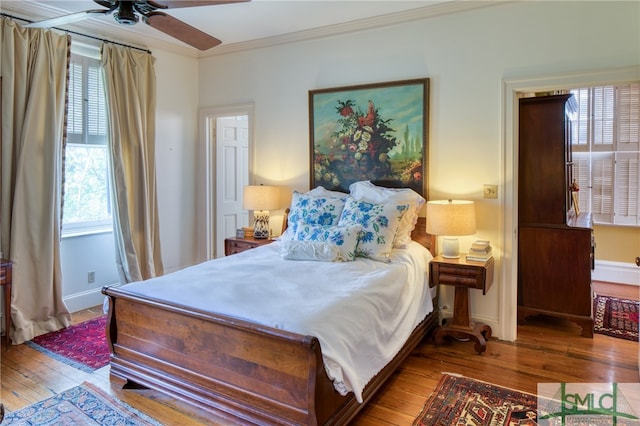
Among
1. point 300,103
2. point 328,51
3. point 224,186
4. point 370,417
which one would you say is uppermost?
point 328,51

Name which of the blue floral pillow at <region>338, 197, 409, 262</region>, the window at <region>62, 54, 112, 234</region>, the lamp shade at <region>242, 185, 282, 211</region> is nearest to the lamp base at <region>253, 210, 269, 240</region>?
the lamp shade at <region>242, 185, 282, 211</region>

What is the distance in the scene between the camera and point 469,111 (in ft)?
11.3

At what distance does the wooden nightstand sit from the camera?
4.09 metres

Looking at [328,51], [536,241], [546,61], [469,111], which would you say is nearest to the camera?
[546,61]

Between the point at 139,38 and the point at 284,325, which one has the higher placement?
the point at 139,38

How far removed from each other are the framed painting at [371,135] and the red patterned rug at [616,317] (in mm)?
1915

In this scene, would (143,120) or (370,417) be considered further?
(143,120)

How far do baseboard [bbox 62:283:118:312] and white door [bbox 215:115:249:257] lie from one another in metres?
1.42

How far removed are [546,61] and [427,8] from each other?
3.47 ft

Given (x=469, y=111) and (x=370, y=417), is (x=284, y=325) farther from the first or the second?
(x=469, y=111)

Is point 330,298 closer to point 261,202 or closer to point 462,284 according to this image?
point 462,284

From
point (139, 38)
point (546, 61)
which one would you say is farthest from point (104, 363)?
point (546, 61)

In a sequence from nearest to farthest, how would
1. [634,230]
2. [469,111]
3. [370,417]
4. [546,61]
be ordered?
[370,417]
[546,61]
[469,111]
[634,230]
